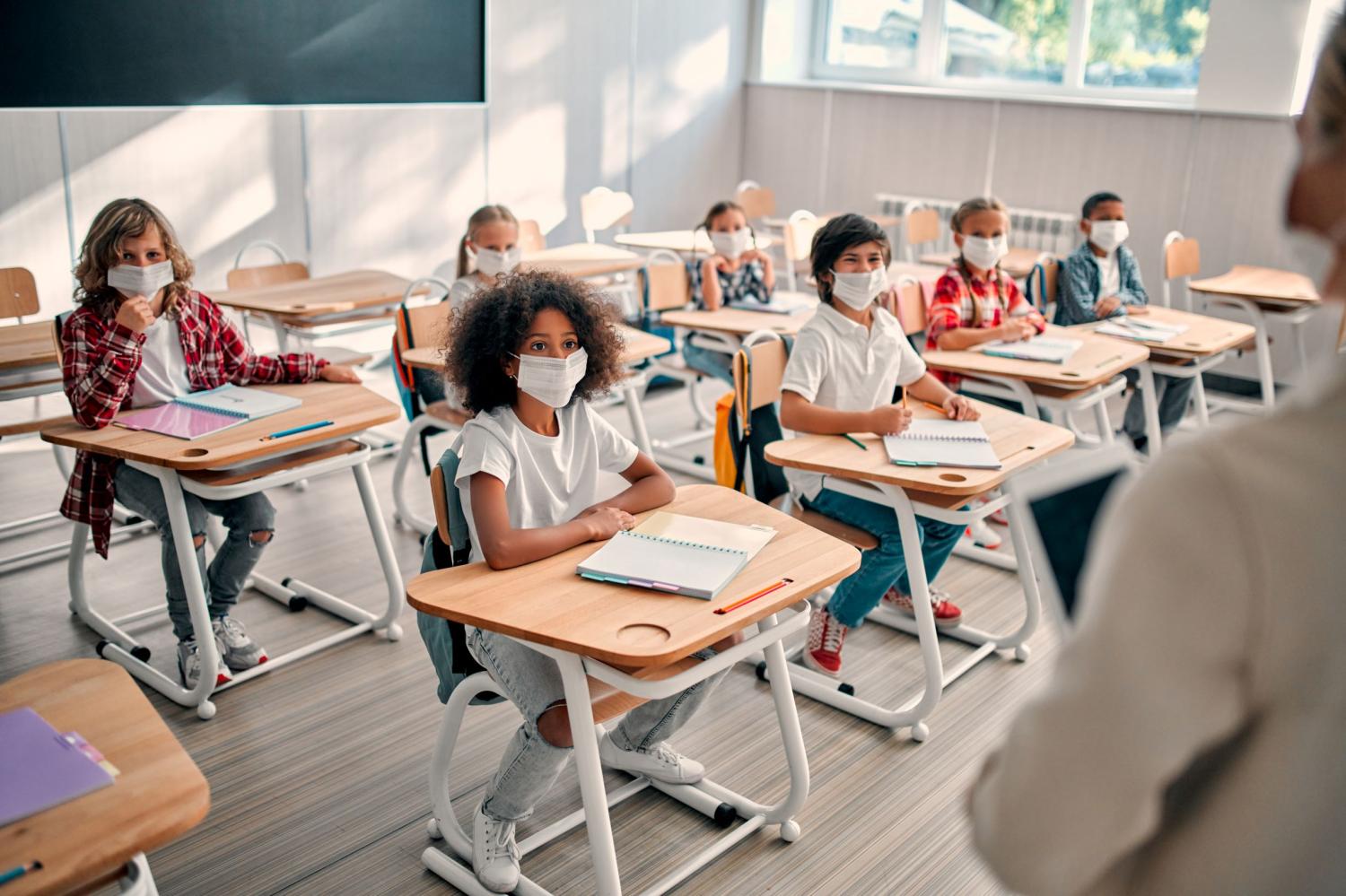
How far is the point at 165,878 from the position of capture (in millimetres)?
2205

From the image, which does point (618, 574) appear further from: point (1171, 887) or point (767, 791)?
point (1171, 887)

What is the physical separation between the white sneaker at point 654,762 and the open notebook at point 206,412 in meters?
1.20

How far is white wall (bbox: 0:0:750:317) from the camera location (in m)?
4.86

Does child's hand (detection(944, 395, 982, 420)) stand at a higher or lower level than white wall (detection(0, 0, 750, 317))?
A: lower

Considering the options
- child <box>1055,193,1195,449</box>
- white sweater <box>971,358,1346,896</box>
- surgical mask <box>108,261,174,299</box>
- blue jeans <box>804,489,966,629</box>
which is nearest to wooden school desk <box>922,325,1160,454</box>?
child <box>1055,193,1195,449</box>

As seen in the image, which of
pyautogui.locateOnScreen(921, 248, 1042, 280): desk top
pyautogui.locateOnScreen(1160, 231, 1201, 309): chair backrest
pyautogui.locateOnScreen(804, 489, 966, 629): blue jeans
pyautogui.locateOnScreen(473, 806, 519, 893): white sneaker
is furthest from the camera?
pyautogui.locateOnScreen(921, 248, 1042, 280): desk top

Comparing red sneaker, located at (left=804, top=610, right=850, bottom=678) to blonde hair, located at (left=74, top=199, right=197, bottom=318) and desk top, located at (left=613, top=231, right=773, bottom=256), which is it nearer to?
blonde hair, located at (left=74, top=199, right=197, bottom=318)

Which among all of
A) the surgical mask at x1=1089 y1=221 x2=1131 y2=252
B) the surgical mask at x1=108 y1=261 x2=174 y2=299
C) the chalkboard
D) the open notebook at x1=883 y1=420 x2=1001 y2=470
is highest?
the chalkboard

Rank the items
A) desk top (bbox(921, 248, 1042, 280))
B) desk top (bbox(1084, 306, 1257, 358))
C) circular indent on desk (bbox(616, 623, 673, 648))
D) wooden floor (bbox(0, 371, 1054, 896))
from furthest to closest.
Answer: desk top (bbox(921, 248, 1042, 280)) → desk top (bbox(1084, 306, 1257, 358)) → wooden floor (bbox(0, 371, 1054, 896)) → circular indent on desk (bbox(616, 623, 673, 648))

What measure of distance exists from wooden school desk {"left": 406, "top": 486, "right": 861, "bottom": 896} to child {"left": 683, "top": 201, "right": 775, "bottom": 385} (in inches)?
93.6

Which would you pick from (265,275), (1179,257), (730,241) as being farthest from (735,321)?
(1179,257)

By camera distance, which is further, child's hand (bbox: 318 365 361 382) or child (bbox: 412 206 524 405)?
child (bbox: 412 206 524 405)

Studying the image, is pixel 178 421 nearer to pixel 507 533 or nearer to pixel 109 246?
pixel 109 246

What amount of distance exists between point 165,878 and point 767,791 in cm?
125
